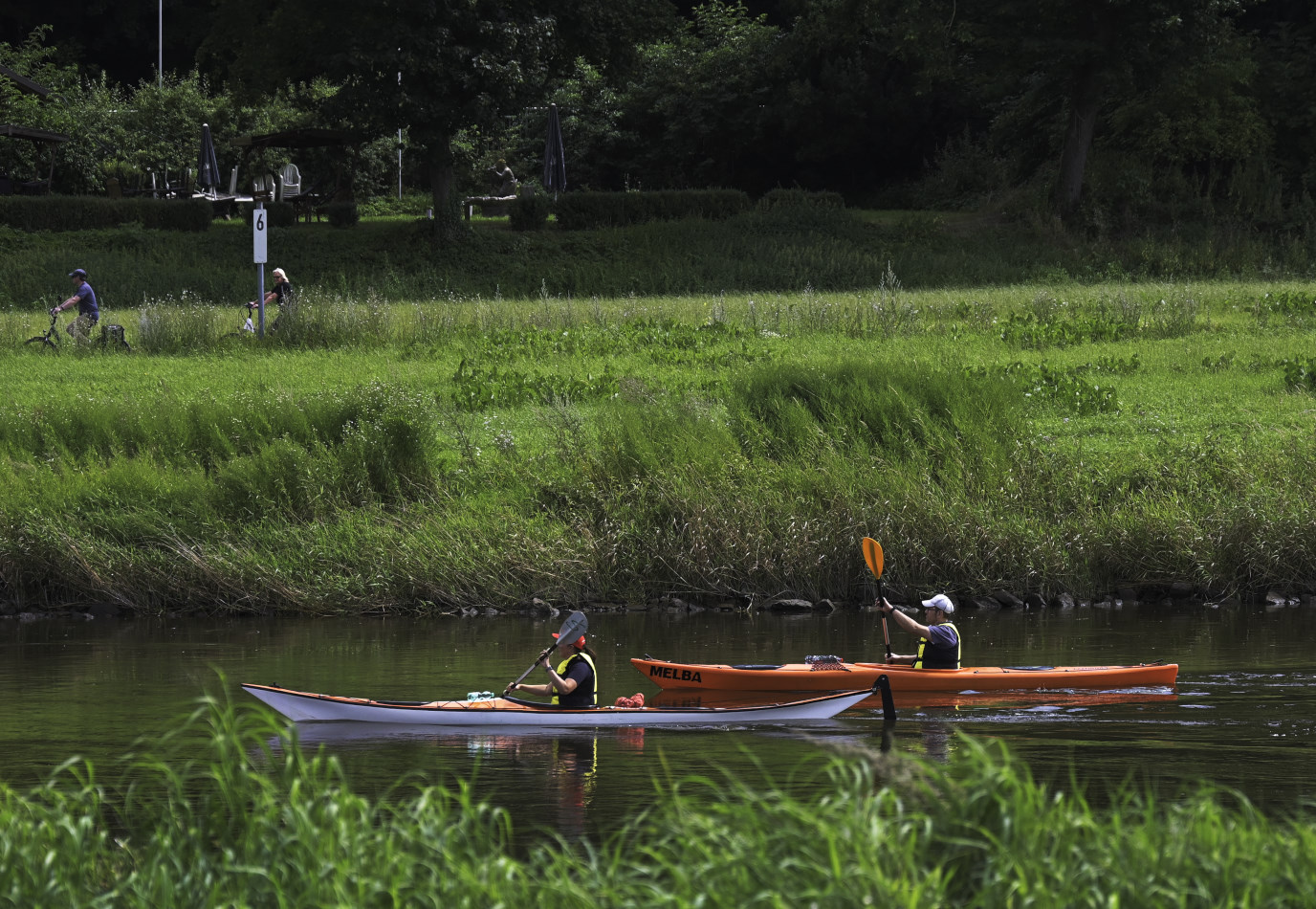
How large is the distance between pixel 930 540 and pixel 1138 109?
2998 cm

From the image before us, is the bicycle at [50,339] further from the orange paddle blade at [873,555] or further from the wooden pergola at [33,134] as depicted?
the wooden pergola at [33,134]

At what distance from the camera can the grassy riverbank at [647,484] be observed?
56.1 ft

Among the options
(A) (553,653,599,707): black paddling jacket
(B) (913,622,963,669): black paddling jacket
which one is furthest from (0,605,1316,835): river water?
(B) (913,622,963,669): black paddling jacket

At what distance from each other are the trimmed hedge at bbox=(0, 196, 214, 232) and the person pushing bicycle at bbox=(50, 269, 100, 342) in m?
14.0

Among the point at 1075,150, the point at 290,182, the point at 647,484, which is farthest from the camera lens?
the point at 290,182

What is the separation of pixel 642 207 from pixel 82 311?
19264 mm

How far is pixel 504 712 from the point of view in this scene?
11758 millimetres

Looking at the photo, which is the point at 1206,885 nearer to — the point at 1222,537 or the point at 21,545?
the point at 1222,537

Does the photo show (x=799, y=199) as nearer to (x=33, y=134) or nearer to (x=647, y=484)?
(x=33, y=134)

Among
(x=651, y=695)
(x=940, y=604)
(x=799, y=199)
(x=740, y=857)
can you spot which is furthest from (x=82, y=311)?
(x=740, y=857)

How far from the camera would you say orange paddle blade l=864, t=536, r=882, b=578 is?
14.5 m

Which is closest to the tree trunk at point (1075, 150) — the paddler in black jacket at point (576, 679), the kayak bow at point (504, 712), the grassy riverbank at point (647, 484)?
the grassy riverbank at point (647, 484)

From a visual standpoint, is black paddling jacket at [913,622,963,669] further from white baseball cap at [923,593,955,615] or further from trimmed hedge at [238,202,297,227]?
trimmed hedge at [238,202,297,227]

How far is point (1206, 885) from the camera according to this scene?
591 centimetres
